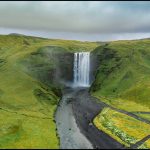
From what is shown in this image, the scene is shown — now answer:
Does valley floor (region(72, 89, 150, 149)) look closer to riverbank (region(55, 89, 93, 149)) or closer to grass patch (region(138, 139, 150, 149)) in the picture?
grass patch (region(138, 139, 150, 149))

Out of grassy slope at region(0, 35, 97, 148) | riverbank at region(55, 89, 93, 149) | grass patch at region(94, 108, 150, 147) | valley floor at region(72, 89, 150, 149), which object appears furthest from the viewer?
grass patch at region(94, 108, 150, 147)

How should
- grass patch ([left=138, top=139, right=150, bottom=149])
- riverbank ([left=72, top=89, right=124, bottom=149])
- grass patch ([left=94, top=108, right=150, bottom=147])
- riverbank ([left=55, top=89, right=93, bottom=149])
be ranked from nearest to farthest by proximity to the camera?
grass patch ([left=138, top=139, right=150, bottom=149])
riverbank ([left=55, top=89, right=93, bottom=149])
riverbank ([left=72, top=89, right=124, bottom=149])
grass patch ([left=94, top=108, right=150, bottom=147])

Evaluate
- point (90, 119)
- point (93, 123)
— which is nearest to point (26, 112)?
point (90, 119)

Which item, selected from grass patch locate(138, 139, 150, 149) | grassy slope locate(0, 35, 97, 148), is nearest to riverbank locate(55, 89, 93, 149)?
grassy slope locate(0, 35, 97, 148)

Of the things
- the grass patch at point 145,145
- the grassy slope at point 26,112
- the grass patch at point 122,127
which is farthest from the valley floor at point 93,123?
the grassy slope at point 26,112

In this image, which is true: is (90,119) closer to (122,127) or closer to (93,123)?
(93,123)

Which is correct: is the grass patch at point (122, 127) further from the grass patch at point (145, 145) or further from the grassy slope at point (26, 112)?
the grassy slope at point (26, 112)

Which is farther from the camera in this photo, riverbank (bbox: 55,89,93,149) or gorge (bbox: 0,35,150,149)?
gorge (bbox: 0,35,150,149)

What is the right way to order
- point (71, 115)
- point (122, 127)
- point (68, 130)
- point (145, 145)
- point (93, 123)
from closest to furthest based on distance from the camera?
1. point (145, 145)
2. point (68, 130)
3. point (122, 127)
4. point (93, 123)
5. point (71, 115)

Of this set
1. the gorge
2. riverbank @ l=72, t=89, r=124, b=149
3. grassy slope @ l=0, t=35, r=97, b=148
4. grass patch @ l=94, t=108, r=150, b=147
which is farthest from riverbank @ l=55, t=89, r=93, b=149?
grass patch @ l=94, t=108, r=150, b=147

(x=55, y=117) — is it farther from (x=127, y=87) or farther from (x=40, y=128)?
(x=127, y=87)

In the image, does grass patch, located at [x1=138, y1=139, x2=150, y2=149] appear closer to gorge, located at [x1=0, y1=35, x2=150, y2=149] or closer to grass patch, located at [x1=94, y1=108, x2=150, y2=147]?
gorge, located at [x1=0, y1=35, x2=150, y2=149]

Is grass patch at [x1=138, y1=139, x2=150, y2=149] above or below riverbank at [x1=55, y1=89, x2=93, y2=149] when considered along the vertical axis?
above
